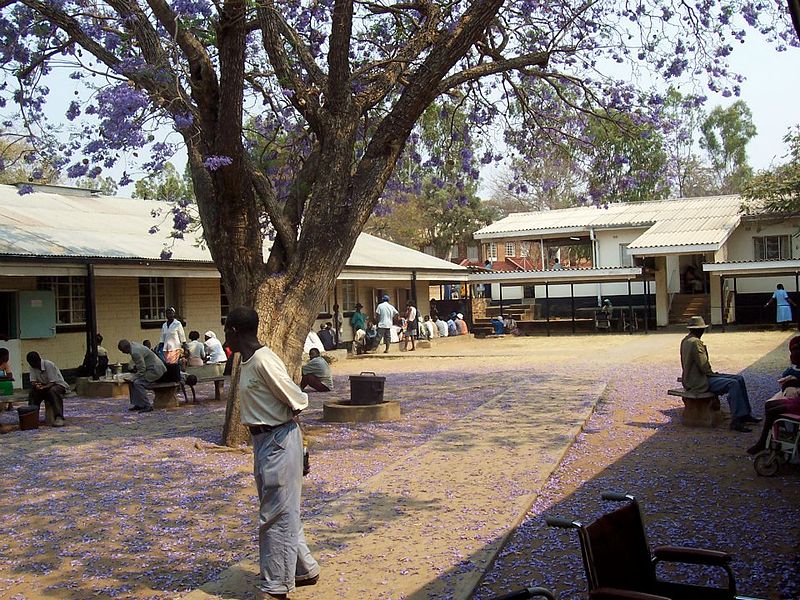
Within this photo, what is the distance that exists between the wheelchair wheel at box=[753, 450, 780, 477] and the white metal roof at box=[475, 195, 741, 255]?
2252 centimetres

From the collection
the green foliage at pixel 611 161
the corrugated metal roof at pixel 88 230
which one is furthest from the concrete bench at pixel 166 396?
the green foliage at pixel 611 161

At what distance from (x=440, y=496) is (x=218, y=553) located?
7.12 feet

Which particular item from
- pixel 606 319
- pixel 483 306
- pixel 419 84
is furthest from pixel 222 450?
pixel 483 306

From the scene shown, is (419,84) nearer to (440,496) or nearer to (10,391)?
(440,496)

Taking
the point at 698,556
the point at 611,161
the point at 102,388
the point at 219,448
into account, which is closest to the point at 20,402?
the point at 102,388

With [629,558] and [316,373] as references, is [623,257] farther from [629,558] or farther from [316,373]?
[629,558]

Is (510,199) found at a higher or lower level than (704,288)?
higher

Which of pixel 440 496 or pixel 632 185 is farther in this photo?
pixel 632 185

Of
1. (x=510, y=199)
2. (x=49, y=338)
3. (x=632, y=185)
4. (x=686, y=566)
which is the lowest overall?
(x=686, y=566)

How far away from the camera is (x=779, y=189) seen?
2986cm

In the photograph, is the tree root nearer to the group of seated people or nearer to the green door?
the green door

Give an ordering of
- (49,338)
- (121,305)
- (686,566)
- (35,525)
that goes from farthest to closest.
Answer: (121,305) < (49,338) < (35,525) < (686,566)

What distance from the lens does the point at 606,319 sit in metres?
31.9

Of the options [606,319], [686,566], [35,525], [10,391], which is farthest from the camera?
[606,319]
